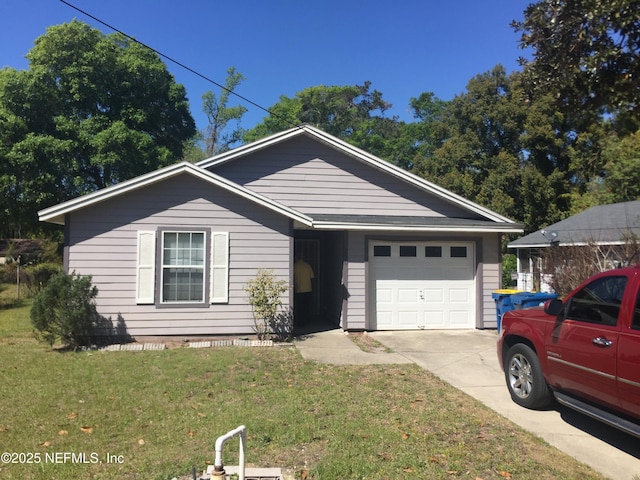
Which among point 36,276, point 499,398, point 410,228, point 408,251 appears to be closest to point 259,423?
point 499,398

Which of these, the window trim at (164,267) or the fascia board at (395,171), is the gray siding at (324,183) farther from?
the window trim at (164,267)

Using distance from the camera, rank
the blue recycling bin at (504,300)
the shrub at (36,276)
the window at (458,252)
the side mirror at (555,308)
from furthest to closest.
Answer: the shrub at (36,276) < the window at (458,252) < the blue recycling bin at (504,300) < the side mirror at (555,308)

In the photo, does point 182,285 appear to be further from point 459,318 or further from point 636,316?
point 636,316

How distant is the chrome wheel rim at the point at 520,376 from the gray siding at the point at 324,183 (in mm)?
6867

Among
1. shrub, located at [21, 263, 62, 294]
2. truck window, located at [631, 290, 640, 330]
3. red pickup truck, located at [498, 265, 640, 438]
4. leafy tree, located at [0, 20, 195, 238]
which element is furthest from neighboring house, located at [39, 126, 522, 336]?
shrub, located at [21, 263, 62, 294]

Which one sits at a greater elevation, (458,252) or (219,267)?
(458,252)

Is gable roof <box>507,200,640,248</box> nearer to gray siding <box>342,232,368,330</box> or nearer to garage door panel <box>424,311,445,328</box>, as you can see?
garage door panel <box>424,311,445,328</box>

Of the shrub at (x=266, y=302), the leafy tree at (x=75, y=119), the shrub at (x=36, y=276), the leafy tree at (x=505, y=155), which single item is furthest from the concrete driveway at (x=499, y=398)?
the leafy tree at (x=505, y=155)

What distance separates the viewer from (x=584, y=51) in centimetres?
611

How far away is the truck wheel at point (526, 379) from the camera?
5.58 meters

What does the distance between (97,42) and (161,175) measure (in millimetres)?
15708

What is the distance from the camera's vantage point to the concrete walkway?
4.55m

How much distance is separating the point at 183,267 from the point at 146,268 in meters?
0.75

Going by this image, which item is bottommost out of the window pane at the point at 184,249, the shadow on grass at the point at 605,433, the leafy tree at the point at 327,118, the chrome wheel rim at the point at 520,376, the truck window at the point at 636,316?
the shadow on grass at the point at 605,433
